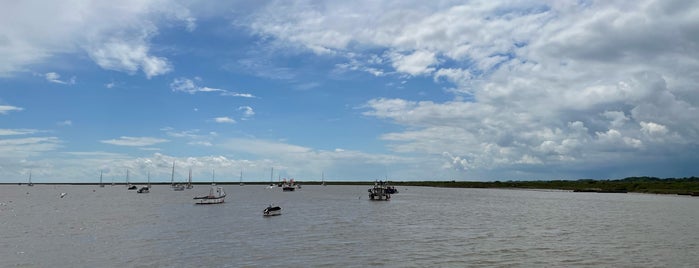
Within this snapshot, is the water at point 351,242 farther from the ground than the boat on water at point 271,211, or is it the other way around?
the boat on water at point 271,211

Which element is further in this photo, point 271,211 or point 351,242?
point 271,211

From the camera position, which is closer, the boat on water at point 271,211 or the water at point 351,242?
the water at point 351,242

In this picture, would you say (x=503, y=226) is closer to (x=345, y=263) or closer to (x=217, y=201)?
(x=345, y=263)

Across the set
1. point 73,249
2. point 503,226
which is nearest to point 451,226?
point 503,226

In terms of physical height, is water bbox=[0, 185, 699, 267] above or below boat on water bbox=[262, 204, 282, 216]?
below

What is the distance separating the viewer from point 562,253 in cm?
4481

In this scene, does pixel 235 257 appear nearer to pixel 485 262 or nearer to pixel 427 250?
pixel 427 250

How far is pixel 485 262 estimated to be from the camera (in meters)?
39.8

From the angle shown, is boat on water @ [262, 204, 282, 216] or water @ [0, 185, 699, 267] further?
boat on water @ [262, 204, 282, 216]

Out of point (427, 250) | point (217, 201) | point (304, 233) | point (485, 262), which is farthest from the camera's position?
point (217, 201)

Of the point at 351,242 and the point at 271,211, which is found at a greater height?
the point at 271,211

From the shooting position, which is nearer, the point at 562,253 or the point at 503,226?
the point at 562,253

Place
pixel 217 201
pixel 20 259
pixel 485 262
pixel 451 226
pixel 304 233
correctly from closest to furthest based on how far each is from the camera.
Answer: pixel 485 262 < pixel 20 259 < pixel 304 233 < pixel 451 226 < pixel 217 201

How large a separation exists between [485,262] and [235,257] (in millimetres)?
19601
